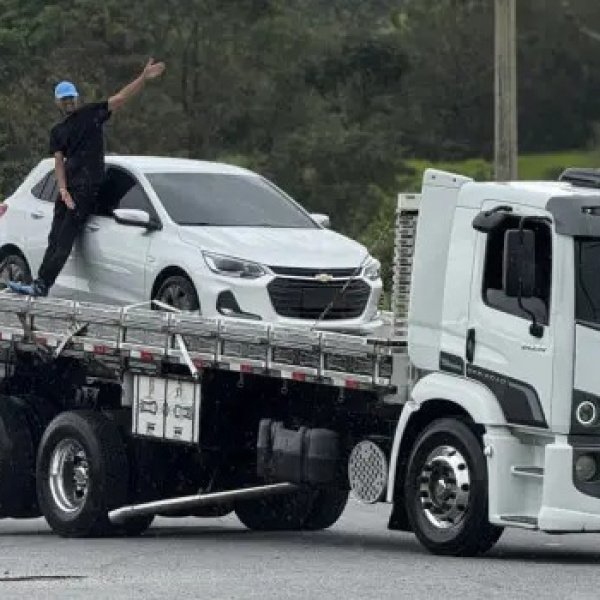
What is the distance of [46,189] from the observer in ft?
56.3

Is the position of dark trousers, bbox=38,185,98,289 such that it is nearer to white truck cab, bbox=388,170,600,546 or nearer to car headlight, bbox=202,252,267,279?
car headlight, bbox=202,252,267,279

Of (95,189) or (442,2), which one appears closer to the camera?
(95,189)

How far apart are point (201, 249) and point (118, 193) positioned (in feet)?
4.76

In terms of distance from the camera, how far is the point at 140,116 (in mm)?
51156

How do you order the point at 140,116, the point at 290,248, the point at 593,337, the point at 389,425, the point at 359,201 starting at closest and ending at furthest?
the point at 593,337 < the point at 389,425 < the point at 290,248 < the point at 140,116 < the point at 359,201

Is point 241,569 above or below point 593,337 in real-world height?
below

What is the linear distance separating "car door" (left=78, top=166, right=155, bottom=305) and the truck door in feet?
11.9

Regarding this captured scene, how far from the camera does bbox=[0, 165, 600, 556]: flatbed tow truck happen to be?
12.4 metres

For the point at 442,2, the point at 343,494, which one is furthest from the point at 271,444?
the point at 442,2

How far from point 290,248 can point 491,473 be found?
3354mm

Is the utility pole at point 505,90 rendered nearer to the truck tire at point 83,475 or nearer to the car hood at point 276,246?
the car hood at point 276,246

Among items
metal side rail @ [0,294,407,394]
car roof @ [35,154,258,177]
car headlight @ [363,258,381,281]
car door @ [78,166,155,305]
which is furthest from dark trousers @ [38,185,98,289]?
car headlight @ [363,258,381,281]

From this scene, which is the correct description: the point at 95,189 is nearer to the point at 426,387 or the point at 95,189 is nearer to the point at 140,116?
the point at 426,387

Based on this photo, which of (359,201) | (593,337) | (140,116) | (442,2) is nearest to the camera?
(593,337)
